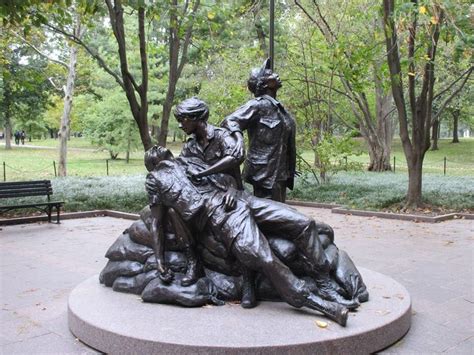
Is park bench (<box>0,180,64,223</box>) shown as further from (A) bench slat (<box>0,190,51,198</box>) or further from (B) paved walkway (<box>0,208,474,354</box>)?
(B) paved walkway (<box>0,208,474,354</box>)

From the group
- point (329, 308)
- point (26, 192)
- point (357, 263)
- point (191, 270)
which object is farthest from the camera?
point (26, 192)

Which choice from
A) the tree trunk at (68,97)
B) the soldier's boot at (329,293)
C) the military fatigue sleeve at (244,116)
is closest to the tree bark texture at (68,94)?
the tree trunk at (68,97)

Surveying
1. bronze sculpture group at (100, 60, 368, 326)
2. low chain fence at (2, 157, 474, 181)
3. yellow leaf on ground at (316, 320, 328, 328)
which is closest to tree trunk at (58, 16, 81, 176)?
low chain fence at (2, 157, 474, 181)

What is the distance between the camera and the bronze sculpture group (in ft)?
14.7

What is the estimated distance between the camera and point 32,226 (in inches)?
423

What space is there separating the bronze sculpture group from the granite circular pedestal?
14cm

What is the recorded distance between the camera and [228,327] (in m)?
4.02

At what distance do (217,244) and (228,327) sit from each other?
2.94 feet

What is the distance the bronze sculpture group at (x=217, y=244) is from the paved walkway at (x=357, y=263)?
0.70 meters

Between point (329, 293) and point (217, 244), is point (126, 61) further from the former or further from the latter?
point (329, 293)

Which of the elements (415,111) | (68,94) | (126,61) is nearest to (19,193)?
(126,61)

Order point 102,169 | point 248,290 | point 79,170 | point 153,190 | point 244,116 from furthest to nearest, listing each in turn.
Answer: point 102,169
point 79,170
point 244,116
point 153,190
point 248,290

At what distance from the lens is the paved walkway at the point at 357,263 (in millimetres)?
4430

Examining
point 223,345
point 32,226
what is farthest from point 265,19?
point 223,345
